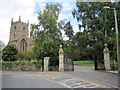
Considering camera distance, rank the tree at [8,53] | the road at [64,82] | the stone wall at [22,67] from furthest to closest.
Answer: the tree at [8,53] → the stone wall at [22,67] → the road at [64,82]

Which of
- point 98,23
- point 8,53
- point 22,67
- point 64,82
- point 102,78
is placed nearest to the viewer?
point 64,82

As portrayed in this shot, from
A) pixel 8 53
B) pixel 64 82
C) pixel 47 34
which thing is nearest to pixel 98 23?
pixel 47 34

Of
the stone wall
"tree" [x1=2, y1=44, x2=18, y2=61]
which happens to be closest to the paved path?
the stone wall

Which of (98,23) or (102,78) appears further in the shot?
(98,23)

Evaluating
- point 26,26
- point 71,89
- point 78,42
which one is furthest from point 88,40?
point 26,26

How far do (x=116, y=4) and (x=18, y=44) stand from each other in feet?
178

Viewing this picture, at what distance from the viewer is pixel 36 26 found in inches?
817

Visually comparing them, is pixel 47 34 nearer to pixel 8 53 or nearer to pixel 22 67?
pixel 22 67

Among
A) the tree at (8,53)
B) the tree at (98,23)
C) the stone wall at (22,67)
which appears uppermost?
the tree at (98,23)

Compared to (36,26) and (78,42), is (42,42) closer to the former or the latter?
(36,26)

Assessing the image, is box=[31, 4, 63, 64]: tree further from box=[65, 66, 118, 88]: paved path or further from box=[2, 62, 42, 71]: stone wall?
box=[65, 66, 118, 88]: paved path

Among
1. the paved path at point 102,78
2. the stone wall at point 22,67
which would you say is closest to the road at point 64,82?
the paved path at point 102,78

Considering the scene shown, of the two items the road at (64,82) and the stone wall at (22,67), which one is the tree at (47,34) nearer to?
the stone wall at (22,67)

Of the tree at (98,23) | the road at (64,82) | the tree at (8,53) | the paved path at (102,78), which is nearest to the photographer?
the road at (64,82)
